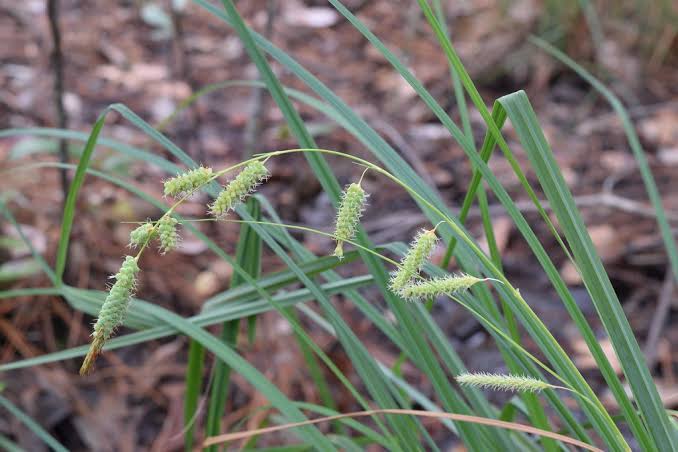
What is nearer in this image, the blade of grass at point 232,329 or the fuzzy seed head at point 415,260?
the fuzzy seed head at point 415,260

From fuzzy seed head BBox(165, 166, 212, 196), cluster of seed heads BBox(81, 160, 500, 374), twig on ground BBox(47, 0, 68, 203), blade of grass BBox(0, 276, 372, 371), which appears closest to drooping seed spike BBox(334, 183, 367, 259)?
cluster of seed heads BBox(81, 160, 500, 374)

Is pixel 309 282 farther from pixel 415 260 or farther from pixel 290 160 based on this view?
pixel 290 160

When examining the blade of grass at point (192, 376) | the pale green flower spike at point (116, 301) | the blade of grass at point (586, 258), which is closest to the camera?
the pale green flower spike at point (116, 301)

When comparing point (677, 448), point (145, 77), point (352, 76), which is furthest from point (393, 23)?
point (677, 448)

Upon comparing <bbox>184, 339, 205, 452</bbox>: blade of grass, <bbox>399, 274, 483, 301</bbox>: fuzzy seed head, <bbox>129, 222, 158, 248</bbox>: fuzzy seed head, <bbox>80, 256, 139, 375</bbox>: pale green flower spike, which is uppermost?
<bbox>399, 274, 483, 301</bbox>: fuzzy seed head

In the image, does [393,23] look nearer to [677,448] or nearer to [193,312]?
[193,312]

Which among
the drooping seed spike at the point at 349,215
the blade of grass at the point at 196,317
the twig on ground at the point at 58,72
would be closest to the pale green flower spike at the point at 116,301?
the drooping seed spike at the point at 349,215

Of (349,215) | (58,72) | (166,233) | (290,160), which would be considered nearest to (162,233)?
(166,233)

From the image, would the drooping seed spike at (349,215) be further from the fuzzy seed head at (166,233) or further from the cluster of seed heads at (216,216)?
the fuzzy seed head at (166,233)

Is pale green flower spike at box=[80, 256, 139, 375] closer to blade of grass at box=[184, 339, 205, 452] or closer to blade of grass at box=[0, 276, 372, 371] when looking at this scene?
blade of grass at box=[0, 276, 372, 371]
